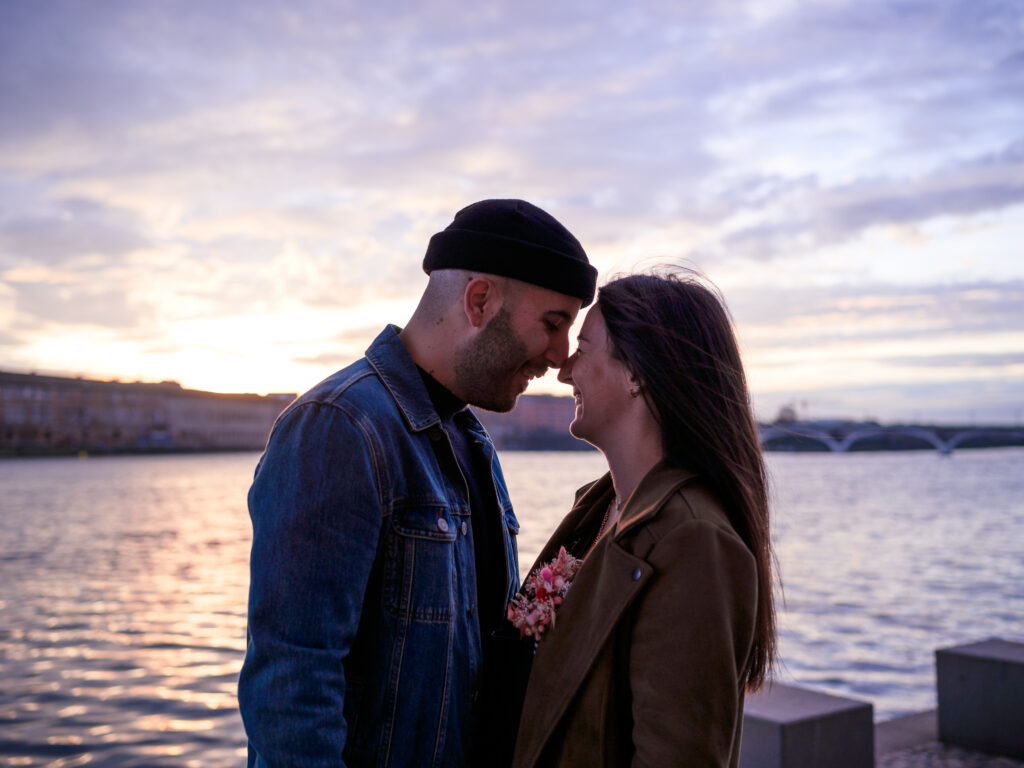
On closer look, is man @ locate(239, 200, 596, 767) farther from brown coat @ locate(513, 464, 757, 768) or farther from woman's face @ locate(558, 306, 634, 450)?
brown coat @ locate(513, 464, 757, 768)

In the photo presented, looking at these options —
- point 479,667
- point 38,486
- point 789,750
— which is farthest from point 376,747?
point 38,486

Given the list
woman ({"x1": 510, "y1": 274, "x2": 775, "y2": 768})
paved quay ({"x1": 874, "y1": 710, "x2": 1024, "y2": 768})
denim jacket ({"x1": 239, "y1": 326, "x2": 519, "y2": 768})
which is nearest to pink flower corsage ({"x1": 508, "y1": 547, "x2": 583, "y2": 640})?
woman ({"x1": 510, "y1": 274, "x2": 775, "y2": 768})

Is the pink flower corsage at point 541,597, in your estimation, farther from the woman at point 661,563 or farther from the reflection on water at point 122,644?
the reflection on water at point 122,644

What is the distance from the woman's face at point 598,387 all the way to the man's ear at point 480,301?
0.89 ft

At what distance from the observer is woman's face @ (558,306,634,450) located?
92.2 inches

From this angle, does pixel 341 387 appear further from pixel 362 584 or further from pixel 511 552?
pixel 511 552

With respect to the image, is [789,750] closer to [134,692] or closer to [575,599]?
[575,599]

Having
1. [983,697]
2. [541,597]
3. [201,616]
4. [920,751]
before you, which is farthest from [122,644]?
[541,597]

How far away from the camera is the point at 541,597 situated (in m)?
2.28

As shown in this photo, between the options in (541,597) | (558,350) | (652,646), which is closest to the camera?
(652,646)

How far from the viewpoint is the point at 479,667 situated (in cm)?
223

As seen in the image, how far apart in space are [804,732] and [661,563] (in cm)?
320

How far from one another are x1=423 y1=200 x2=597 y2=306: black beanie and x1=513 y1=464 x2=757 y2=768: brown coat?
580 mm

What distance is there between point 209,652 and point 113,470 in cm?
7457
